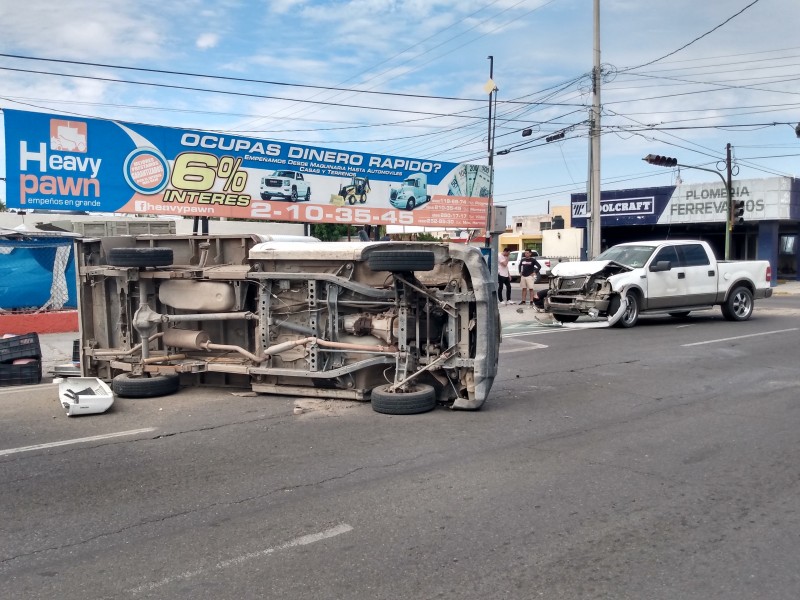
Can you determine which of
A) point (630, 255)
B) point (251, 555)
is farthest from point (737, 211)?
point (251, 555)

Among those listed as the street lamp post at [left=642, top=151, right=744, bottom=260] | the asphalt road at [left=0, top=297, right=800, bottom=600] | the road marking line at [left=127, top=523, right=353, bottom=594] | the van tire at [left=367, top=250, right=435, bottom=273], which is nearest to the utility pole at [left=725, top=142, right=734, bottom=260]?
the street lamp post at [left=642, top=151, right=744, bottom=260]

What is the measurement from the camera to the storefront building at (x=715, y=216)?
33406 millimetres

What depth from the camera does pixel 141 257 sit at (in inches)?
313

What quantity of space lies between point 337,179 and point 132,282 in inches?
486

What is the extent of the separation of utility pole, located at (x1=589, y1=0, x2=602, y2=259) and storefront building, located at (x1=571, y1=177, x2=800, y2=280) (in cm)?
1457

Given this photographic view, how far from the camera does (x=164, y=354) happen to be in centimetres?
838

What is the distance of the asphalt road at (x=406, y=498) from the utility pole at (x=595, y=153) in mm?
13778

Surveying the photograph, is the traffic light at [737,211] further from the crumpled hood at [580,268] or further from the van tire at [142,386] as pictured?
the van tire at [142,386]

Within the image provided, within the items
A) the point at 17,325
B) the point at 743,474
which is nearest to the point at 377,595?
the point at 743,474

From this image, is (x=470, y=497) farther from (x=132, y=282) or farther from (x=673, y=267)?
(x=673, y=267)

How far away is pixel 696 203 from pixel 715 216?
1.28 m

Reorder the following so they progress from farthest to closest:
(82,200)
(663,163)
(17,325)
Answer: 1. (663,163)
2. (82,200)
3. (17,325)

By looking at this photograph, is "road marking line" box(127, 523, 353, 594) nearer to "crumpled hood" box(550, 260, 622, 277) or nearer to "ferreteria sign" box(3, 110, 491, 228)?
"crumpled hood" box(550, 260, 622, 277)

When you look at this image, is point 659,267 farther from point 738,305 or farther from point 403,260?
point 403,260
